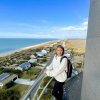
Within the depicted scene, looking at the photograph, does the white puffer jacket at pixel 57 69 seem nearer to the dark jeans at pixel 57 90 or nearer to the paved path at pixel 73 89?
the dark jeans at pixel 57 90

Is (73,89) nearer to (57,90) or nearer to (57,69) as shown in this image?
(57,90)

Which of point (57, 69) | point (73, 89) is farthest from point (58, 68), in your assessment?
point (73, 89)

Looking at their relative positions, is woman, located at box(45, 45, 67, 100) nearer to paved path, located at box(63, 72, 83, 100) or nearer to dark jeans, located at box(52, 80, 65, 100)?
dark jeans, located at box(52, 80, 65, 100)

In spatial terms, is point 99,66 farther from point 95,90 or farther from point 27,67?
point 27,67

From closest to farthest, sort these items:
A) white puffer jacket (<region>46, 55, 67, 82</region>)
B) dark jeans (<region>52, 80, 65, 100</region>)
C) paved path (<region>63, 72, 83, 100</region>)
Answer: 1. white puffer jacket (<region>46, 55, 67, 82</region>)
2. dark jeans (<region>52, 80, 65, 100</region>)
3. paved path (<region>63, 72, 83, 100</region>)

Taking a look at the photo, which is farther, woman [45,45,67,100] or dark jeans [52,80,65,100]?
dark jeans [52,80,65,100]

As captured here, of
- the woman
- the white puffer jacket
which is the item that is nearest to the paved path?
the woman

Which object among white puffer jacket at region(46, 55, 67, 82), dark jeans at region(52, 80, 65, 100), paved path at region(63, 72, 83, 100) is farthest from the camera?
paved path at region(63, 72, 83, 100)

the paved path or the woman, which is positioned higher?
the woman

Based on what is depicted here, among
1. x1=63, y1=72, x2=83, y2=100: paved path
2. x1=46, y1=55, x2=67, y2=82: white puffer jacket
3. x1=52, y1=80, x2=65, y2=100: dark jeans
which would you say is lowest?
x1=63, y1=72, x2=83, y2=100: paved path

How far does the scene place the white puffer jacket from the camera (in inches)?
72.1

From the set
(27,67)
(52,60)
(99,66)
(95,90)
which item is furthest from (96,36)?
(27,67)

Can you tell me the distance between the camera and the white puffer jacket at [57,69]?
6.01ft

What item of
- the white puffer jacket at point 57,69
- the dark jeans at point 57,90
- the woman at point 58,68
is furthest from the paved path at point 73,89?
the white puffer jacket at point 57,69
